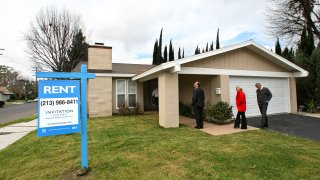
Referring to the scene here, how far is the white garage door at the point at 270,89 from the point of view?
10227mm

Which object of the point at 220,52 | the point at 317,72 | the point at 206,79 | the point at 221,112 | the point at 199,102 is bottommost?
the point at 221,112

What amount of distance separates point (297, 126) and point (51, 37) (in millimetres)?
22962

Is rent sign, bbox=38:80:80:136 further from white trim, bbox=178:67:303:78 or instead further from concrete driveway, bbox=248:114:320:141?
concrete driveway, bbox=248:114:320:141

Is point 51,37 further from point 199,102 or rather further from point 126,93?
point 199,102

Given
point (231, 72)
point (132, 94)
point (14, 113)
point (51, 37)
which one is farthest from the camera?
point (14, 113)

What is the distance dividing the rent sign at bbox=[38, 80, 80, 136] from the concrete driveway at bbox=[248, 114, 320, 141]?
7102 millimetres

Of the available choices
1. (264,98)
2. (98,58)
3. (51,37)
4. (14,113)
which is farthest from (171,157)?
(14,113)

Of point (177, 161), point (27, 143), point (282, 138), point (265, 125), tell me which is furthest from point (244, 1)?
point (27, 143)

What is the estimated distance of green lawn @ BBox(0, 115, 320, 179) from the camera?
3.99 meters

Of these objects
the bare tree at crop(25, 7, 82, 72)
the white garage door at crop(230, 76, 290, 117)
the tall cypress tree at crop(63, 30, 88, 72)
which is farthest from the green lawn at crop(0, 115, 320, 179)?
the tall cypress tree at crop(63, 30, 88, 72)

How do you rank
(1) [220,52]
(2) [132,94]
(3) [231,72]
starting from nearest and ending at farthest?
1. (1) [220,52]
2. (3) [231,72]
3. (2) [132,94]

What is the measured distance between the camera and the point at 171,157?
484 cm

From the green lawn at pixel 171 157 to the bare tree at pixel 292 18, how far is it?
15.2m

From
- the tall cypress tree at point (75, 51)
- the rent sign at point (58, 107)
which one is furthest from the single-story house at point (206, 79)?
the tall cypress tree at point (75, 51)
